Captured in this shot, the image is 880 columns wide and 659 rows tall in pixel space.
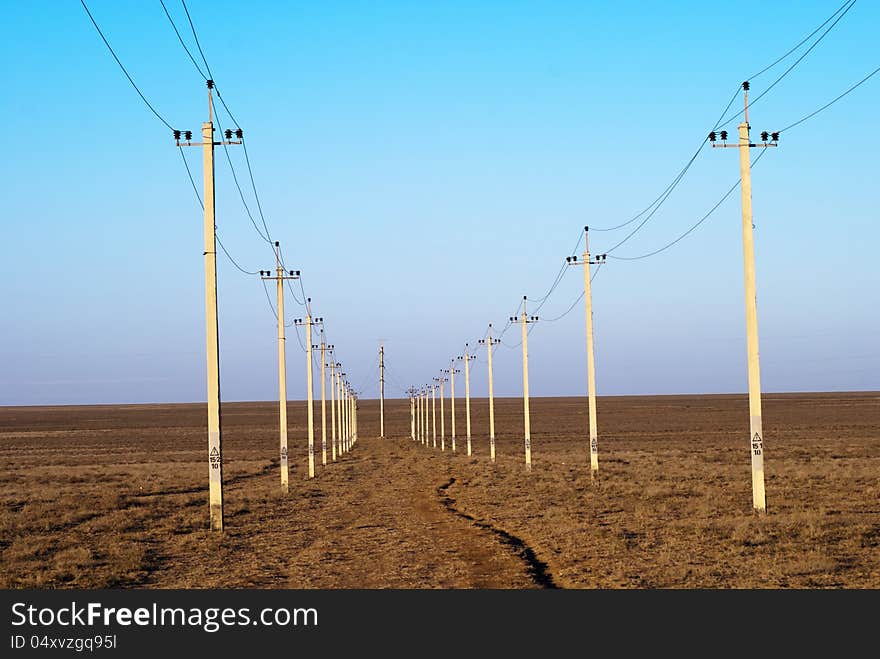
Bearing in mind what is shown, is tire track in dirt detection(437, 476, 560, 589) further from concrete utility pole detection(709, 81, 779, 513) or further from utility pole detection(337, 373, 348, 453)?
utility pole detection(337, 373, 348, 453)

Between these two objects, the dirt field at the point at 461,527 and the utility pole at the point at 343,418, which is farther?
the utility pole at the point at 343,418

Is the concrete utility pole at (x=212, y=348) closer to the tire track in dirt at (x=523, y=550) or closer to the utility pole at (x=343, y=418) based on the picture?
the tire track in dirt at (x=523, y=550)

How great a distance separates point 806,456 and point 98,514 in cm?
3721

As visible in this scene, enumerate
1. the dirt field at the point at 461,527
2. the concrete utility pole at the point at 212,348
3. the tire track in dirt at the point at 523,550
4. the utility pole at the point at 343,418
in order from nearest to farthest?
the tire track in dirt at the point at 523,550 < the dirt field at the point at 461,527 < the concrete utility pole at the point at 212,348 < the utility pole at the point at 343,418

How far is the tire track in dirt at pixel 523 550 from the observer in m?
15.1

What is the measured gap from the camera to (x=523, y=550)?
61.1ft

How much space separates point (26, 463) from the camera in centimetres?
6488

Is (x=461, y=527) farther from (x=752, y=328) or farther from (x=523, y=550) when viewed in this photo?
(x=752, y=328)

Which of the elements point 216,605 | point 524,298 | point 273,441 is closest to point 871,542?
point 216,605

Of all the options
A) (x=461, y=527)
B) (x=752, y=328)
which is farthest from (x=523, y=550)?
(x=752, y=328)

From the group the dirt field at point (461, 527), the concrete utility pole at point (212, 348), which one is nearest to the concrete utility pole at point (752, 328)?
the dirt field at point (461, 527)

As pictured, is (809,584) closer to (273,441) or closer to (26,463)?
(26,463)

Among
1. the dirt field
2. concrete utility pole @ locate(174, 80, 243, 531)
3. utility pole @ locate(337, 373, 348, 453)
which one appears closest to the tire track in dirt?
the dirt field

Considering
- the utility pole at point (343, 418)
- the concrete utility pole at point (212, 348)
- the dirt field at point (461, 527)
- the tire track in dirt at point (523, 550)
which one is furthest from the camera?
the utility pole at point (343, 418)
